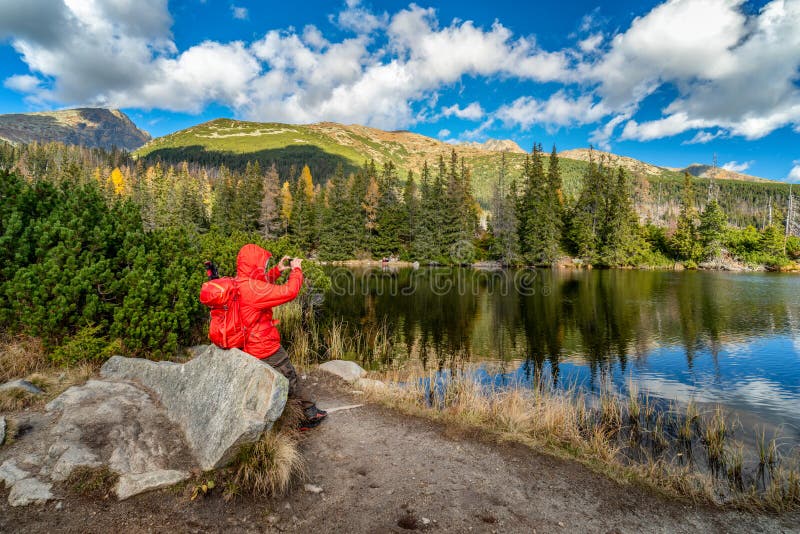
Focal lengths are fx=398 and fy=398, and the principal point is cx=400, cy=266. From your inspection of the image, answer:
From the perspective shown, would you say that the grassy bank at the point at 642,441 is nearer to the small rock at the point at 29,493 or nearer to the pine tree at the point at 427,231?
the small rock at the point at 29,493

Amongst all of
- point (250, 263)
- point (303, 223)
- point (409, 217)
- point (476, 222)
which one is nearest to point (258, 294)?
point (250, 263)

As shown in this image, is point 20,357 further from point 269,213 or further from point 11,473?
point 269,213

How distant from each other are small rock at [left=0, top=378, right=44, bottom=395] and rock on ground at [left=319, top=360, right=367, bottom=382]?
19.9ft

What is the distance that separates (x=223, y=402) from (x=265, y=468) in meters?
0.96

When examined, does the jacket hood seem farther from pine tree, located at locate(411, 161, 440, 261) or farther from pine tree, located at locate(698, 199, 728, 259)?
pine tree, located at locate(698, 199, 728, 259)

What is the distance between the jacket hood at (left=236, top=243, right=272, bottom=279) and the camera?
5.67 m

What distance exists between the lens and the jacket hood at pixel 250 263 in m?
5.67

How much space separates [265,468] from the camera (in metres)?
4.87

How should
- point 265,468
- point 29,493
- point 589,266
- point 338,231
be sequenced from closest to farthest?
1. point 29,493
2. point 265,468
3. point 589,266
4. point 338,231

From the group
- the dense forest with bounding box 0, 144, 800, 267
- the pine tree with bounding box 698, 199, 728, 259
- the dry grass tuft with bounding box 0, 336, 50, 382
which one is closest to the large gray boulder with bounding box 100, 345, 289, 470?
the dry grass tuft with bounding box 0, 336, 50, 382

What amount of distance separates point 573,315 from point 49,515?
2299 centimetres

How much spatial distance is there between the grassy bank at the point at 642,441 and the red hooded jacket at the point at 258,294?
3.63 m

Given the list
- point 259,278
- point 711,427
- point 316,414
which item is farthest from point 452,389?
point 259,278

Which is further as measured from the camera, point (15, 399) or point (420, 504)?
point (15, 399)
